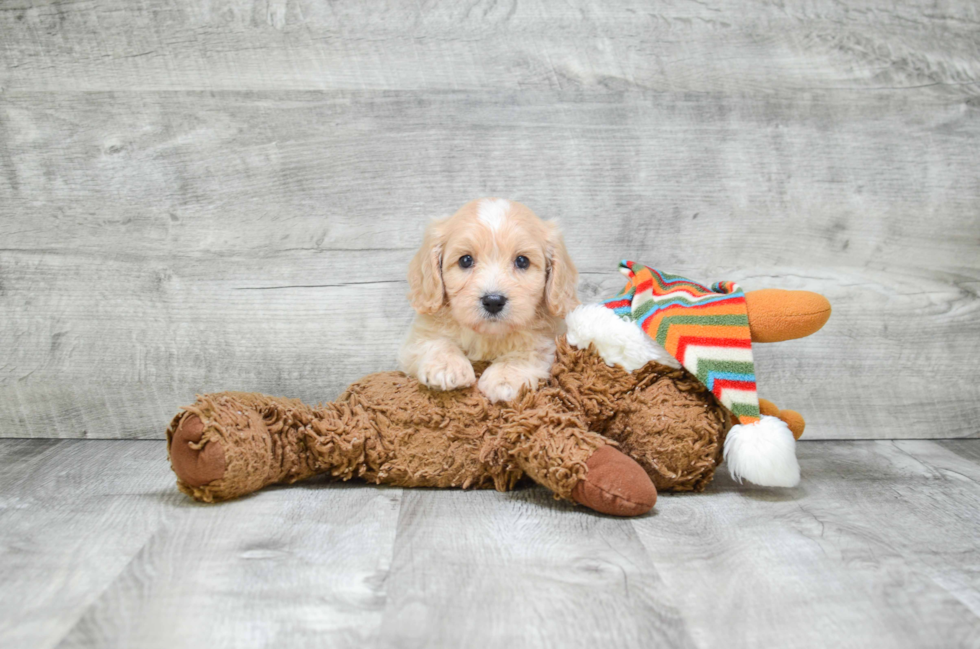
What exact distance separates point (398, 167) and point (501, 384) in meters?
0.92

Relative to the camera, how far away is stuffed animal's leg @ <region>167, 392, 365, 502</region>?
1639 millimetres

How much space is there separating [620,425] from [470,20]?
1.36m

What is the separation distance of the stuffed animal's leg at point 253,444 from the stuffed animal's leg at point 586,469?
46cm

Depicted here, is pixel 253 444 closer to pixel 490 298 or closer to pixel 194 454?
pixel 194 454

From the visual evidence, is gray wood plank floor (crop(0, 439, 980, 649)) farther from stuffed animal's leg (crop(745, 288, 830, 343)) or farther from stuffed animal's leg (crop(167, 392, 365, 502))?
stuffed animal's leg (crop(745, 288, 830, 343))

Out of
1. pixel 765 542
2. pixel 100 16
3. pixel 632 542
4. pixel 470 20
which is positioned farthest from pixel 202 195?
pixel 765 542

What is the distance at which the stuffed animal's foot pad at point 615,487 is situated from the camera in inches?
63.5

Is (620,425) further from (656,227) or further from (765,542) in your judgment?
(656,227)

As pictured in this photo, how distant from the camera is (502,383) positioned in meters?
1.82

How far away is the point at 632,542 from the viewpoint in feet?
5.03

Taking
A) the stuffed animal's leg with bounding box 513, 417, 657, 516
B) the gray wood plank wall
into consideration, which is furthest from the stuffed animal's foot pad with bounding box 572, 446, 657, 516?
the gray wood plank wall

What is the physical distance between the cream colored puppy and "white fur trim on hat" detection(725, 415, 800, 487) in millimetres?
479

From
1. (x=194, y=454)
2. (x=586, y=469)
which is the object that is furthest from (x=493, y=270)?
(x=194, y=454)

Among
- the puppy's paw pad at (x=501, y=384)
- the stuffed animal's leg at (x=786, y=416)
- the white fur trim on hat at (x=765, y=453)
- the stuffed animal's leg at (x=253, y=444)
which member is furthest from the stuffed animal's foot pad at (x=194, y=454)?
the stuffed animal's leg at (x=786, y=416)
